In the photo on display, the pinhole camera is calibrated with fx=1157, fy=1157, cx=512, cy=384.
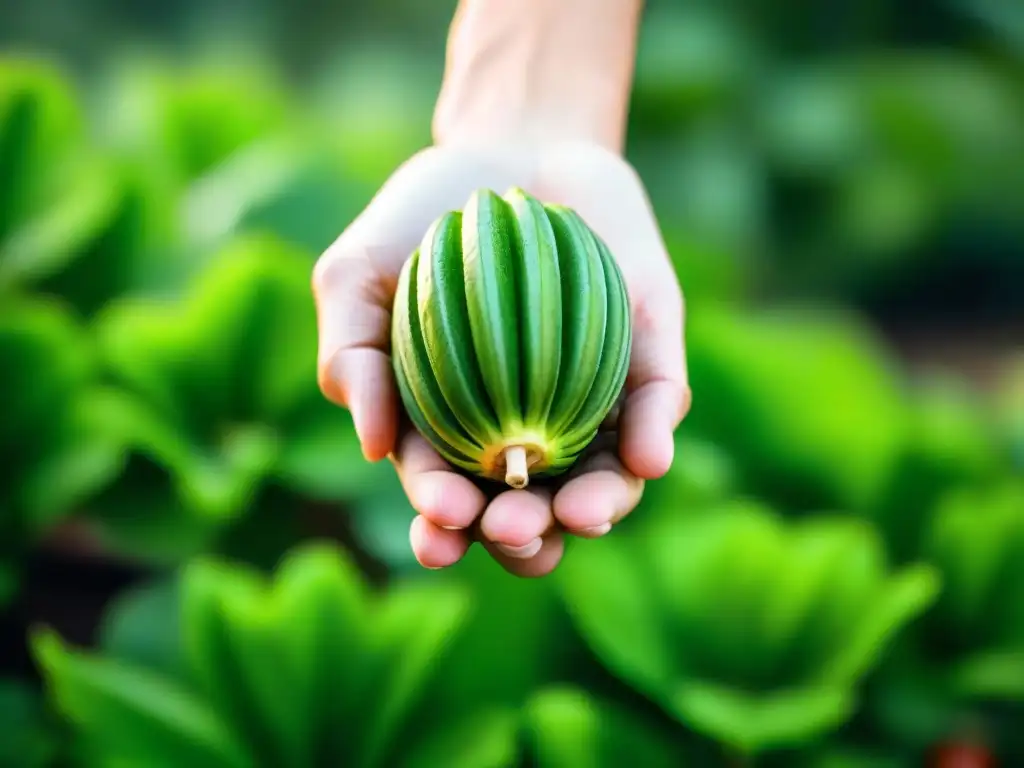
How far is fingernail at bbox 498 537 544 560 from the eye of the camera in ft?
2.22

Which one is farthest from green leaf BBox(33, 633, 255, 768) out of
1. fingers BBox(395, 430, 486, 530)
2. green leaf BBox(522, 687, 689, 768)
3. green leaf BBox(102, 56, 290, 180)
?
green leaf BBox(102, 56, 290, 180)

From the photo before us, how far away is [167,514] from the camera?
1.14 metres

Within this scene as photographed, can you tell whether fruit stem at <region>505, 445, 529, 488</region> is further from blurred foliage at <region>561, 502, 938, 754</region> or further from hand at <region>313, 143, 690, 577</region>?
blurred foliage at <region>561, 502, 938, 754</region>

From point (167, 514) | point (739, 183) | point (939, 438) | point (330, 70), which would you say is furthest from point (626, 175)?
point (330, 70)

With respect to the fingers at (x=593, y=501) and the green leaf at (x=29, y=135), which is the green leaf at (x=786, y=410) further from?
the green leaf at (x=29, y=135)

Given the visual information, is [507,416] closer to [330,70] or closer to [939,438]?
[939,438]

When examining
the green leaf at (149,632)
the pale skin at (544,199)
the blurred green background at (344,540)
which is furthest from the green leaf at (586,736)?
the green leaf at (149,632)

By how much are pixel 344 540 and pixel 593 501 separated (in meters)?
0.71

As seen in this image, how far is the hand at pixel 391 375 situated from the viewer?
68 cm

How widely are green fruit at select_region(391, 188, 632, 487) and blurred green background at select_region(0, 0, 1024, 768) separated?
0.98ft

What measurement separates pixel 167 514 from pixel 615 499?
0.61 metres

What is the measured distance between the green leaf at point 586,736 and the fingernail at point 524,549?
22cm

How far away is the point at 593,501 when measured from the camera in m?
0.68

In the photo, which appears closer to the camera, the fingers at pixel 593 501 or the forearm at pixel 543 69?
the fingers at pixel 593 501
